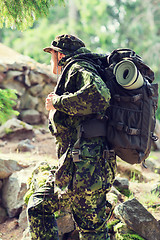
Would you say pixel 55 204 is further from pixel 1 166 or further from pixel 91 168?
pixel 1 166

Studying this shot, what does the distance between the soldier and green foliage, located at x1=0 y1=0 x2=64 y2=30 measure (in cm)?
134

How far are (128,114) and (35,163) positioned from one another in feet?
13.2

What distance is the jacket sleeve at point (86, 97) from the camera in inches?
105

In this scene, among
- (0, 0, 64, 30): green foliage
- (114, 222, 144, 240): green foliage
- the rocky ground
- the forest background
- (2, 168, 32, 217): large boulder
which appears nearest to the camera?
(114, 222, 144, 240): green foliage

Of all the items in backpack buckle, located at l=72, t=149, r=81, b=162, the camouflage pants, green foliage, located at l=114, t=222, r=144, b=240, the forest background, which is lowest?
green foliage, located at l=114, t=222, r=144, b=240

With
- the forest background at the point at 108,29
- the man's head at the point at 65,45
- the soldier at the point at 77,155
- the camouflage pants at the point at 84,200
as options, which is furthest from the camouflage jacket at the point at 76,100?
the forest background at the point at 108,29

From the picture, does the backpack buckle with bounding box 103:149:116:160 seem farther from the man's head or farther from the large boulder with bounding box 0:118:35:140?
the large boulder with bounding box 0:118:35:140

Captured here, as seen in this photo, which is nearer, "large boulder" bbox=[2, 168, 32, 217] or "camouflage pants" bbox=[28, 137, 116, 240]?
"camouflage pants" bbox=[28, 137, 116, 240]

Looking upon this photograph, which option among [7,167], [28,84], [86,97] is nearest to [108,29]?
[28,84]

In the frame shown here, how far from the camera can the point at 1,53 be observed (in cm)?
1327

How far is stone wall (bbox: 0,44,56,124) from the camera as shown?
11.2m

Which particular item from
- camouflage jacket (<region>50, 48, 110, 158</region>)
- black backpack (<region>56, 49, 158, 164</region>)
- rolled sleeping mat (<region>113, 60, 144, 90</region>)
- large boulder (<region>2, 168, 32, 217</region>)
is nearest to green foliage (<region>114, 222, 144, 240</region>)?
black backpack (<region>56, 49, 158, 164</region>)

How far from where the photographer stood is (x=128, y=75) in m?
2.78

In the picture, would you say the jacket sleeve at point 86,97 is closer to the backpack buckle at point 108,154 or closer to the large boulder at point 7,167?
the backpack buckle at point 108,154
